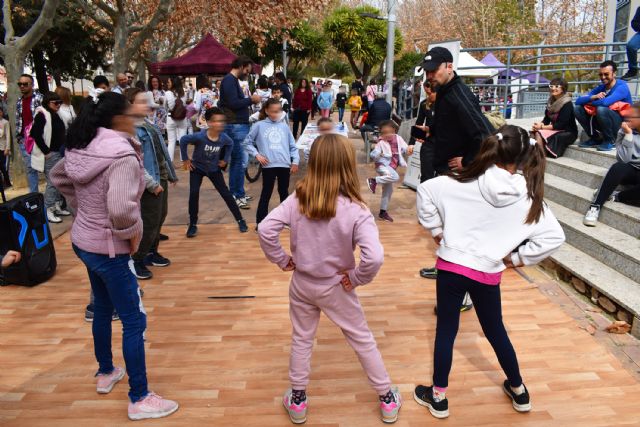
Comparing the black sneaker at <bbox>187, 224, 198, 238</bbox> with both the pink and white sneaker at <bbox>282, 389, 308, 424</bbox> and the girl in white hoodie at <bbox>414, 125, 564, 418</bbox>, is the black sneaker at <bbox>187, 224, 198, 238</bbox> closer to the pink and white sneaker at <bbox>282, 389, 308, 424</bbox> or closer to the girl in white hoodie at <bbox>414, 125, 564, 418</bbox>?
the pink and white sneaker at <bbox>282, 389, 308, 424</bbox>

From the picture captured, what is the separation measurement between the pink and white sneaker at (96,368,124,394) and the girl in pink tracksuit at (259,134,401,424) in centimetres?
123

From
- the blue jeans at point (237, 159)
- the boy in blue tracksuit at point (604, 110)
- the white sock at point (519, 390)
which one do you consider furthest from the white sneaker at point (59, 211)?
the boy in blue tracksuit at point (604, 110)

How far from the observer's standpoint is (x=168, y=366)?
11.1ft

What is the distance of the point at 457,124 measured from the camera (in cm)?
381

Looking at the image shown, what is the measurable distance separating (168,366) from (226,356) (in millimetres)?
382

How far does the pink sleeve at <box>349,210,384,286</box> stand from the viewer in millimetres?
2414

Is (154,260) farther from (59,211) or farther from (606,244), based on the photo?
(606,244)

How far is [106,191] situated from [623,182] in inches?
185

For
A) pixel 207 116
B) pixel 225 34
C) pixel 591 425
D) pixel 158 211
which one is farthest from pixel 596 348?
pixel 225 34

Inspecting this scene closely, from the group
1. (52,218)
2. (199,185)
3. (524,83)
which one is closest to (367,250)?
(199,185)

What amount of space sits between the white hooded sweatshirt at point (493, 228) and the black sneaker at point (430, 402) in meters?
0.82

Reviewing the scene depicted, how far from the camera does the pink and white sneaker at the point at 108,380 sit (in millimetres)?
3068

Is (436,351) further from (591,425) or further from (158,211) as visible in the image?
(158,211)

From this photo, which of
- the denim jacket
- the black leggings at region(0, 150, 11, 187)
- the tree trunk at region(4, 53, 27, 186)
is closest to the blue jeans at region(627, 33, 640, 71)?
the denim jacket
